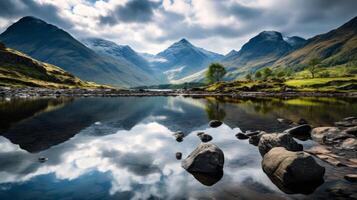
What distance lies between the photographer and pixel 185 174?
23.3 m

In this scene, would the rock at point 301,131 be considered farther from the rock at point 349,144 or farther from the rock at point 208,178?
the rock at point 208,178

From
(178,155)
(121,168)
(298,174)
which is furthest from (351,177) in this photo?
(121,168)

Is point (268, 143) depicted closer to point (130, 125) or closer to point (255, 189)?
point (255, 189)

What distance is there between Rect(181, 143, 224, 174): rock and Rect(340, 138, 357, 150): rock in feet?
57.9

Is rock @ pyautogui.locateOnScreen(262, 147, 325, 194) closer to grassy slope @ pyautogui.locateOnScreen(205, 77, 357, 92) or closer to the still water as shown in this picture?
the still water

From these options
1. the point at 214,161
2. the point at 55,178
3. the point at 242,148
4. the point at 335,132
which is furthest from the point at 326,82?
the point at 55,178

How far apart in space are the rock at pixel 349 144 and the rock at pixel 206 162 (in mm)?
17641

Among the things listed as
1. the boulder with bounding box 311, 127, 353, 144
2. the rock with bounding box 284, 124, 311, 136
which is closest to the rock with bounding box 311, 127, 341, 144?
the boulder with bounding box 311, 127, 353, 144

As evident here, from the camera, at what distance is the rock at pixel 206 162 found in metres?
23.6

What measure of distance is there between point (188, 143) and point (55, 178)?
17.9 metres

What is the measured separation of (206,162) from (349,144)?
2005 centimetres

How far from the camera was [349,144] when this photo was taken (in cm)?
3130

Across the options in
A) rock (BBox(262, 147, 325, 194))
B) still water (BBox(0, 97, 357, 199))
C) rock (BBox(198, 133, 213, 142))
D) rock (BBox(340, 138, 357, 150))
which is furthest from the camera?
rock (BBox(198, 133, 213, 142))

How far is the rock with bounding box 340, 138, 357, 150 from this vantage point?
30.6 metres
